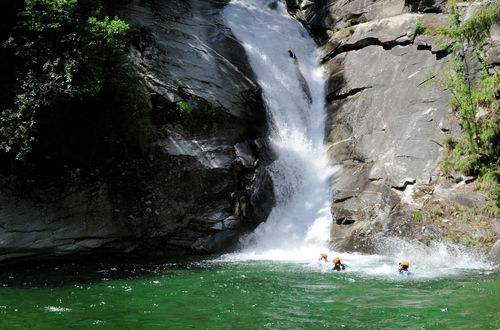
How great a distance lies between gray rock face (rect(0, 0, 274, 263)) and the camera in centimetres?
1338

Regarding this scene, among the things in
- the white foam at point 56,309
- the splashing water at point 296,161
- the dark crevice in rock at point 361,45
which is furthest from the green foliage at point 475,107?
the white foam at point 56,309

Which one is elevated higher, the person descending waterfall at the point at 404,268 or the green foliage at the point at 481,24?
the green foliage at the point at 481,24

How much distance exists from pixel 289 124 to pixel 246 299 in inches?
467

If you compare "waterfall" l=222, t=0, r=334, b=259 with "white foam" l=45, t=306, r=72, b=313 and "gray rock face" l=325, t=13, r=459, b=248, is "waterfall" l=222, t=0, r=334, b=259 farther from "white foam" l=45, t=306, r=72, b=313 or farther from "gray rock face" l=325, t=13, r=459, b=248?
"white foam" l=45, t=306, r=72, b=313

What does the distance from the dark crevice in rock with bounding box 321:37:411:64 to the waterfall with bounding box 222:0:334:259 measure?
81 centimetres

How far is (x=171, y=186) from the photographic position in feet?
50.4

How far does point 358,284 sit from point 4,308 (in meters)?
6.96

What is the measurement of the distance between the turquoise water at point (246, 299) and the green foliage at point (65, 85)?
3.83 metres

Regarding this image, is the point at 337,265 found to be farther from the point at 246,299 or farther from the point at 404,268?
the point at 246,299

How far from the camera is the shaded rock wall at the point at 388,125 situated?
14.3 meters

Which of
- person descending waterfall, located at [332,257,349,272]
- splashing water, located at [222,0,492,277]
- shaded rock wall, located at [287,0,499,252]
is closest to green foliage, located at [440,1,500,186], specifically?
shaded rock wall, located at [287,0,499,252]

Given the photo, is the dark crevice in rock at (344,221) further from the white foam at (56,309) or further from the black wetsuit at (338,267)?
the white foam at (56,309)

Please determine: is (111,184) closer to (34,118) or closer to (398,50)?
(34,118)

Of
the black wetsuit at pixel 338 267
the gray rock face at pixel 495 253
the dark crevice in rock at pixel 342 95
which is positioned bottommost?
the black wetsuit at pixel 338 267
